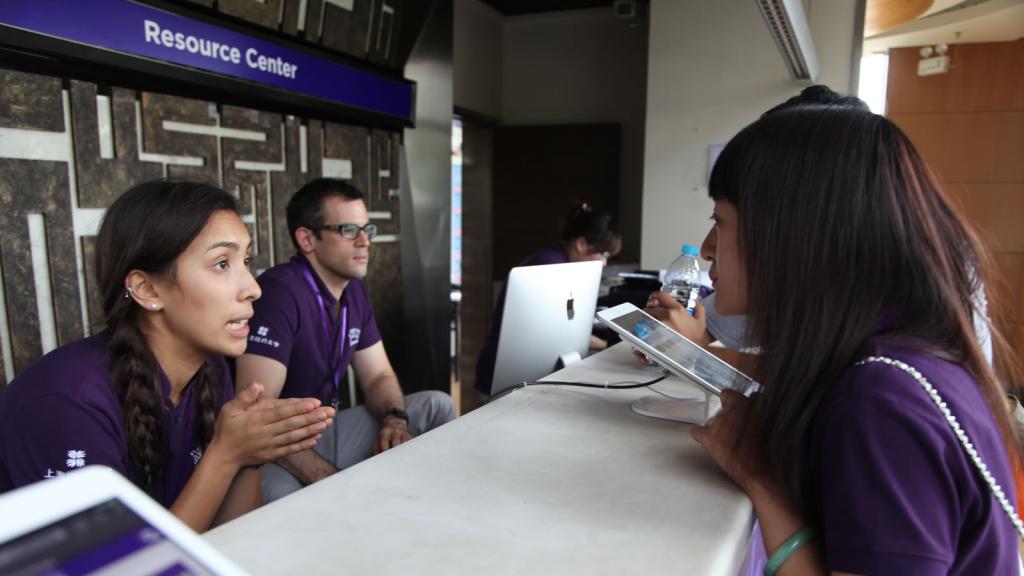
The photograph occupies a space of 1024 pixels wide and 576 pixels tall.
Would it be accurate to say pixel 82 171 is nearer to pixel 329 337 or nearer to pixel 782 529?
pixel 329 337

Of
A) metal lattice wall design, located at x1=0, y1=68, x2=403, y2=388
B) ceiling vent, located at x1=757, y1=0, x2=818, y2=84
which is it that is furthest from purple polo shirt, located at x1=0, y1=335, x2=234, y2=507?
ceiling vent, located at x1=757, y1=0, x2=818, y2=84

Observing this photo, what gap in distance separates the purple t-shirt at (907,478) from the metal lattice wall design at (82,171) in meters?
2.28

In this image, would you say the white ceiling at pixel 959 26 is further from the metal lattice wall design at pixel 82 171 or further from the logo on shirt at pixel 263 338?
the logo on shirt at pixel 263 338

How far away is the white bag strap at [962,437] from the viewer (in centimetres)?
68

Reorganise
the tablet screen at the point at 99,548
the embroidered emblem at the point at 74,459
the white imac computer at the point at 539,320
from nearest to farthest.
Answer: the tablet screen at the point at 99,548 < the embroidered emblem at the point at 74,459 < the white imac computer at the point at 539,320

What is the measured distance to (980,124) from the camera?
14.7ft

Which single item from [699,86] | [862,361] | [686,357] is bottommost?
[686,357]

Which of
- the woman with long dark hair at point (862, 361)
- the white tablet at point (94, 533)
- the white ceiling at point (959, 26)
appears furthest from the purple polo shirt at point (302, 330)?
the white ceiling at point (959, 26)

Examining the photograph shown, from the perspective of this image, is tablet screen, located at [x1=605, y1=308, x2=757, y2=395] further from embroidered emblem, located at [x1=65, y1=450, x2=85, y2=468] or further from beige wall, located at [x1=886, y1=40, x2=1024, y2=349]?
beige wall, located at [x1=886, y1=40, x2=1024, y2=349]

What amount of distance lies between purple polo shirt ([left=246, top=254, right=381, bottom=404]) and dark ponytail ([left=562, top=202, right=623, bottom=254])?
125 centimetres

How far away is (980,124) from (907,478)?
4.88 m

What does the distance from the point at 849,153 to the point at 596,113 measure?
5049mm

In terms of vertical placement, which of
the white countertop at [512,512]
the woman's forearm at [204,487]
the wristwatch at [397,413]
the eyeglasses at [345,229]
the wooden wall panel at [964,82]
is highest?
the wooden wall panel at [964,82]

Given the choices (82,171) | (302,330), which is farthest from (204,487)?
(82,171)
